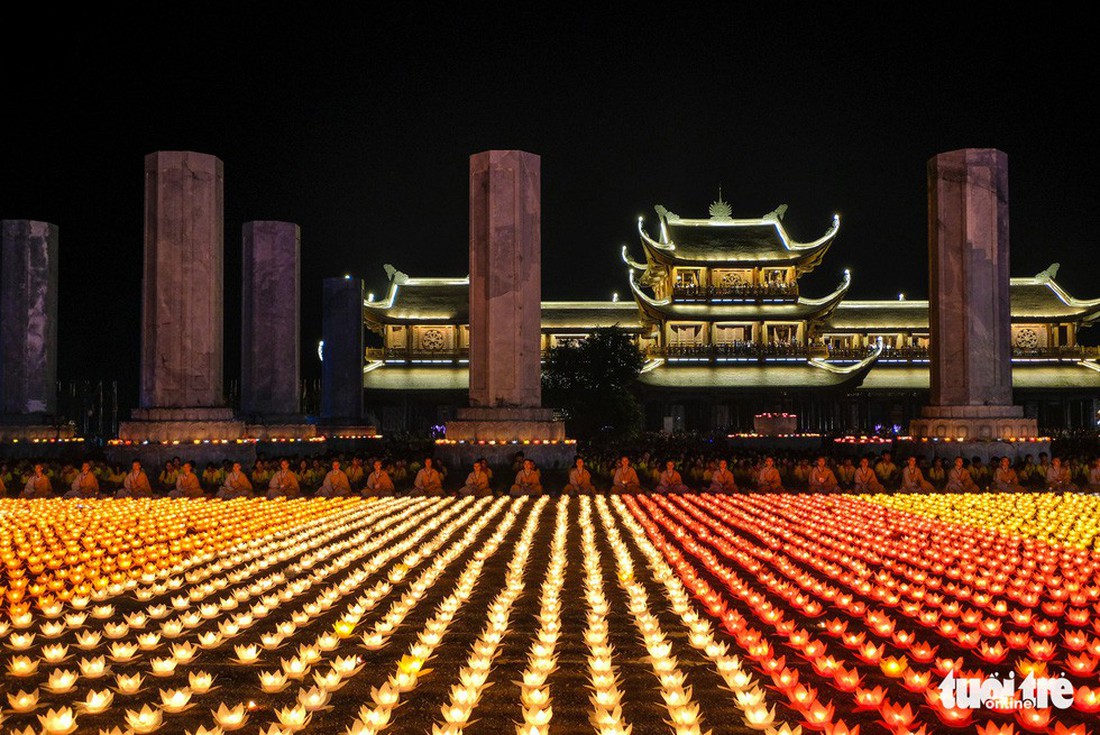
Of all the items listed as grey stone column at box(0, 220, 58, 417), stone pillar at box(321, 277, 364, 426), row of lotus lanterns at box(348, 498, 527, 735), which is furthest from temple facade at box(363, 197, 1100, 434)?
row of lotus lanterns at box(348, 498, 527, 735)

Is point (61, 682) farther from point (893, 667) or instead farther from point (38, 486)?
point (38, 486)

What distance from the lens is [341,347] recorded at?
2934 cm

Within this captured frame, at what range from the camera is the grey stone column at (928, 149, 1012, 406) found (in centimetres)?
1959

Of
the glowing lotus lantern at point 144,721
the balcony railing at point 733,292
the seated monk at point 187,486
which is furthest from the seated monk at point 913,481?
the balcony railing at point 733,292

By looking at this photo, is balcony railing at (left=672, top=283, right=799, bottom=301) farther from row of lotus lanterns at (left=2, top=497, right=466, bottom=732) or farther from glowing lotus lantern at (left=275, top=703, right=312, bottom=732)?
glowing lotus lantern at (left=275, top=703, right=312, bottom=732)

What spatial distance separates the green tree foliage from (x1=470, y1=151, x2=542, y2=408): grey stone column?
1229 centimetres

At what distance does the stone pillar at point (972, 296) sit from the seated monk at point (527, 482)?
309 inches

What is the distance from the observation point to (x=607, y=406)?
3170 cm

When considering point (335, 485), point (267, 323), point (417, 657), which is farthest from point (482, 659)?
point (267, 323)

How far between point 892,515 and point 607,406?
19.7 m

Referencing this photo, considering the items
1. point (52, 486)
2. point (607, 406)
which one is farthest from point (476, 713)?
point (607, 406)

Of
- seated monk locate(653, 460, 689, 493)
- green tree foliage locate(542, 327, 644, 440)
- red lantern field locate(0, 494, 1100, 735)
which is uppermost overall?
green tree foliage locate(542, 327, 644, 440)

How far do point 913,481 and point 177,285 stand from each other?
40.4ft

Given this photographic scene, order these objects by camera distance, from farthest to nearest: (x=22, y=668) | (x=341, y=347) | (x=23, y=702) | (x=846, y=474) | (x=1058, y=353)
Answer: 1. (x=1058, y=353)
2. (x=341, y=347)
3. (x=846, y=474)
4. (x=22, y=668)
5. (x=23, y=702)
